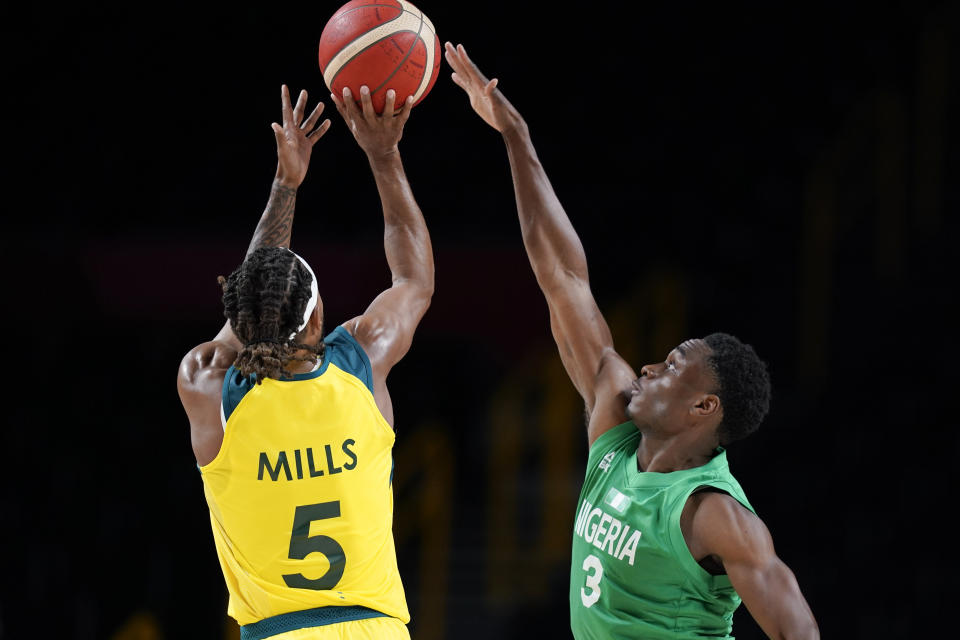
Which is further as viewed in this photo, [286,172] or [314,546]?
[286,172]

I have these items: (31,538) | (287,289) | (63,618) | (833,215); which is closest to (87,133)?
(31,538)

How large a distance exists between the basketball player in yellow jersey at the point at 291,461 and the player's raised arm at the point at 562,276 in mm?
925

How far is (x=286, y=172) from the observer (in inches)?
161

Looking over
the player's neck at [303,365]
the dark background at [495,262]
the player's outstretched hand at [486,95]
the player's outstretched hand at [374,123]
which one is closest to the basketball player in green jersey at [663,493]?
the player's outstretched hand at [486,95]

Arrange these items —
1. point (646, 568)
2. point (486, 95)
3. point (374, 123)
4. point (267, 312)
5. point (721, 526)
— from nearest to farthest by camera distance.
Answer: point (267, 312)
point (721, 526)
point (646, 568)
point (374, 123)
point (486, 95)

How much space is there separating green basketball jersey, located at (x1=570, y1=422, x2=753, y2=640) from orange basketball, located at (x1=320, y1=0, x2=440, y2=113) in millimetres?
1532

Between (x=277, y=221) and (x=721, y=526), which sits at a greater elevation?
(x=277, y=221)

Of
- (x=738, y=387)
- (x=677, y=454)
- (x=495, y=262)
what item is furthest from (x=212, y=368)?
(x=495, y=262)

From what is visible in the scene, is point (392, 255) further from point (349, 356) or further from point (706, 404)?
point (706, 404)

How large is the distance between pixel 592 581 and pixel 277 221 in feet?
5.07

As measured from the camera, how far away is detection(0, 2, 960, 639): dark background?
823 centimetres

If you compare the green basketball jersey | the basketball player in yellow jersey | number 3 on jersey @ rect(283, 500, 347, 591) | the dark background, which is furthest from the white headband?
the dark background

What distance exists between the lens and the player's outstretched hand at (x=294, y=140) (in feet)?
13.4

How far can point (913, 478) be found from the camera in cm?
765
